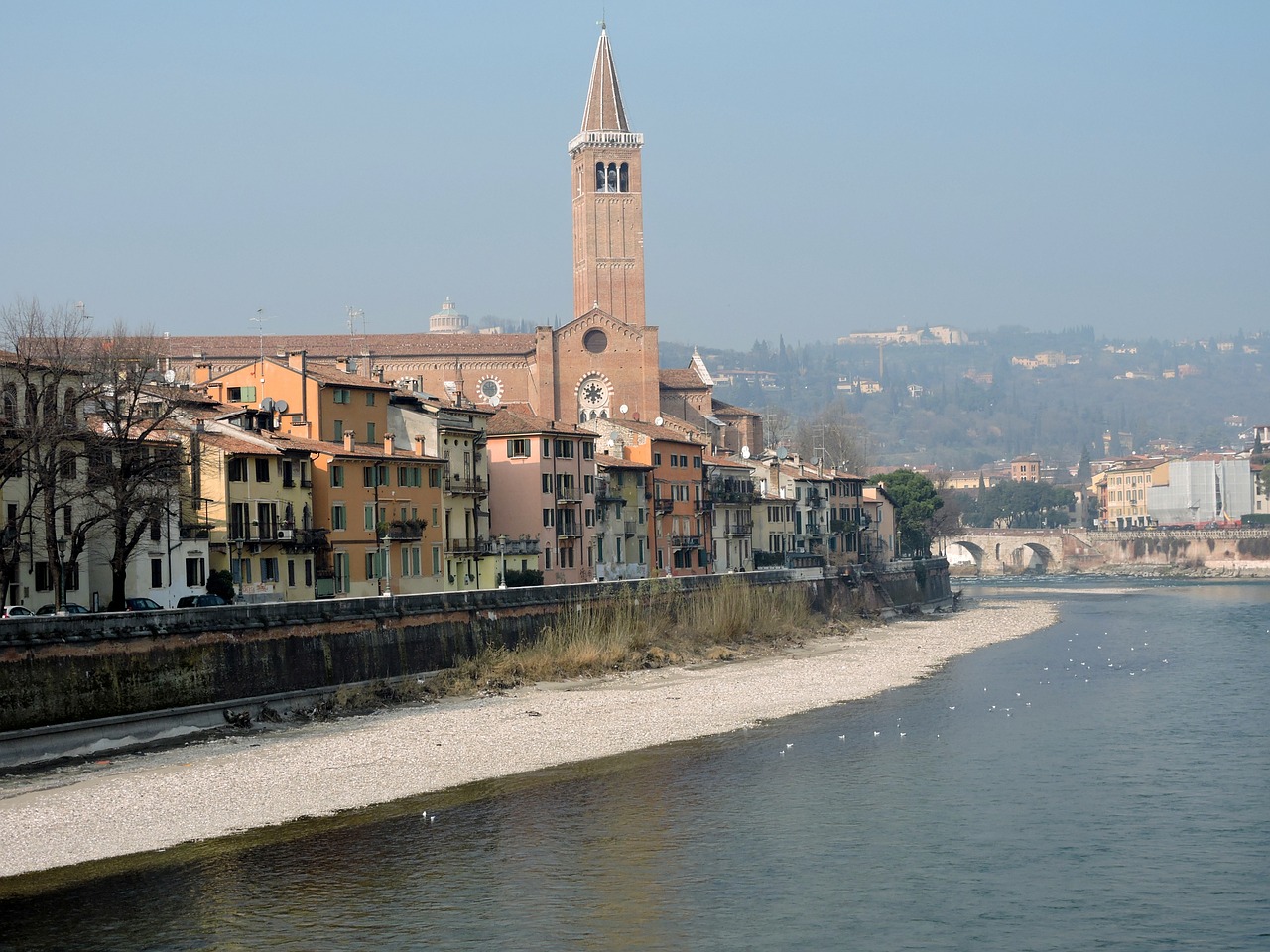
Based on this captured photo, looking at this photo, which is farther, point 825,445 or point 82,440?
point 825,445

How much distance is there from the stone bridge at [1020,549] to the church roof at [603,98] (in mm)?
72998

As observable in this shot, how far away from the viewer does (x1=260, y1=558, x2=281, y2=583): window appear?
52.1 metres

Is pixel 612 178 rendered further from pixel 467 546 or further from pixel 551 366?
pixel 467 546

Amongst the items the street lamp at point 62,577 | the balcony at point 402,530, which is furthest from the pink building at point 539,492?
the street lamp at point 62,577

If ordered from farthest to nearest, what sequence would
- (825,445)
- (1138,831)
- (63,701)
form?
1. (825,445)
2. (63,701)
3. (1138,831)

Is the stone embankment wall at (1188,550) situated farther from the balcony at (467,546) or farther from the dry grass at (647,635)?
the balcony at (467,546)

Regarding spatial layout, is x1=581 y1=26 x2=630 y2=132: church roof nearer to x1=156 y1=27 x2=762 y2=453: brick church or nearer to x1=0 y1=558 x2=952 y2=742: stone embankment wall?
x1=156 y1=27 x2=762 y2=453: brick church

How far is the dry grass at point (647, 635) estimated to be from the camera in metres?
50.2

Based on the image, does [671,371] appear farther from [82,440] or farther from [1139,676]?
[82,440]

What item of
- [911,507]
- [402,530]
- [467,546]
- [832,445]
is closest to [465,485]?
[467,546]

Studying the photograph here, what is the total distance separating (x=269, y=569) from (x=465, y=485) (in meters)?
12.4

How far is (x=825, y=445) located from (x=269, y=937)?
404 feet

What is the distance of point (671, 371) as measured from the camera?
123938 mm

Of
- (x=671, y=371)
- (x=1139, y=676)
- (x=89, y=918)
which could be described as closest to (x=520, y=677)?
(x=1139, y=676)
